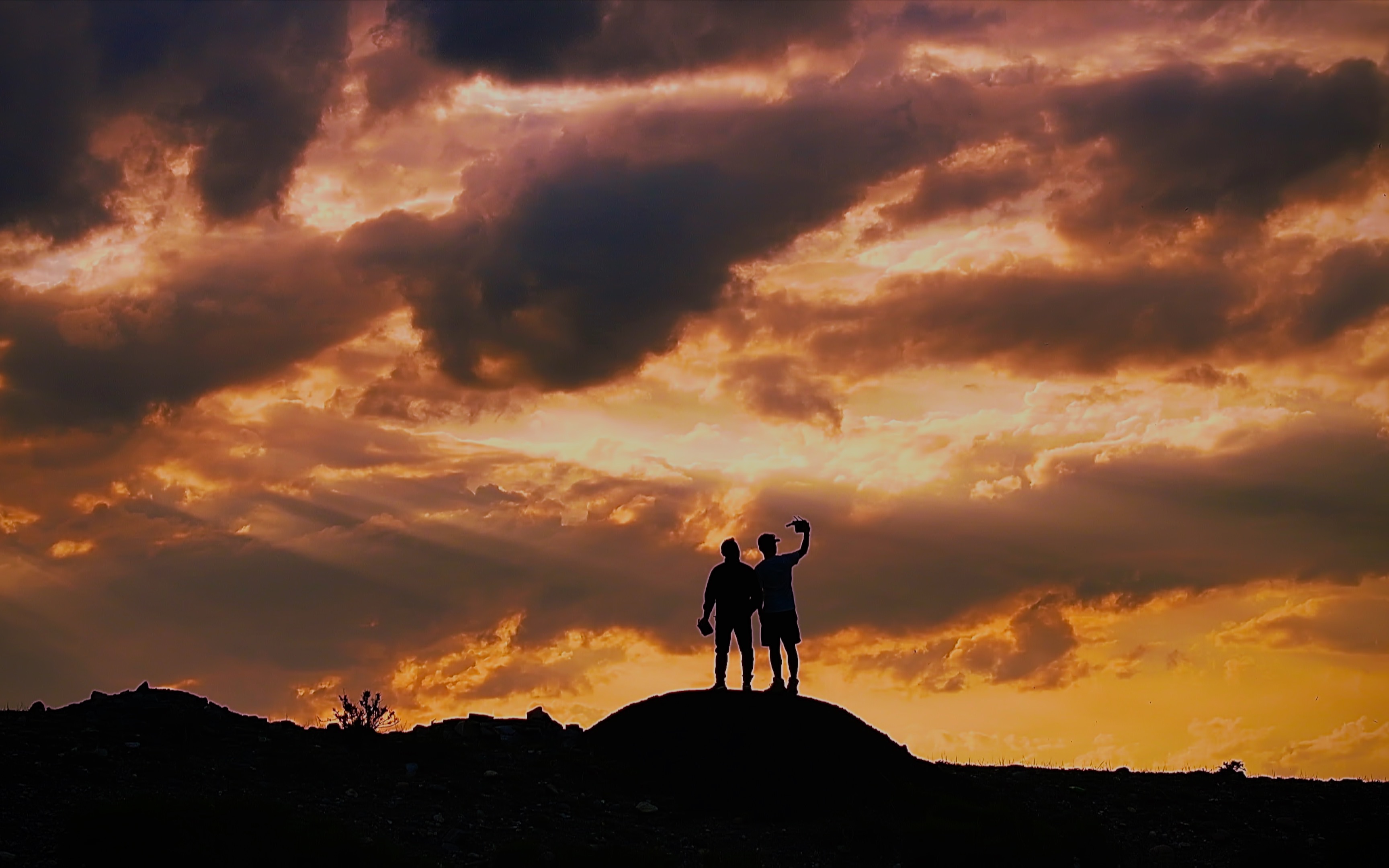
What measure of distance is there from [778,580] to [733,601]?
92cm

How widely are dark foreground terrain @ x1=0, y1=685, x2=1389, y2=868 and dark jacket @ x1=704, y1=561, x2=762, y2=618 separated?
1643 mm

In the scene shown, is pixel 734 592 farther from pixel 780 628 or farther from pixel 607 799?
pixel 607 799

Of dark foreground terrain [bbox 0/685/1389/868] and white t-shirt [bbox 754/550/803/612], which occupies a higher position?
white t-shirt [bbox 754/550/803/612]

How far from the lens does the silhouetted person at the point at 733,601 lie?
83.3 ft

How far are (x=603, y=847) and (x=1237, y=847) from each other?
1044 centimetres

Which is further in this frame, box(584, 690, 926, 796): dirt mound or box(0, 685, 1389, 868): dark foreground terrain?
box(584, 690, 926, 796): dirt mound

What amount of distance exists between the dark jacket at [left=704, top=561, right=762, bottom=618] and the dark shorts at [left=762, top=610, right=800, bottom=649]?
31 centimetres

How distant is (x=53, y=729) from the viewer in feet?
74.7

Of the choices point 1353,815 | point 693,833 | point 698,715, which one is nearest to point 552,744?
point 698,715

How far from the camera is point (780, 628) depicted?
83.0 ft

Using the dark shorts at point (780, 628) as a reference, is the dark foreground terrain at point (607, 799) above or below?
below

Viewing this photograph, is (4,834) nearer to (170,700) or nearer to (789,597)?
(170,700)

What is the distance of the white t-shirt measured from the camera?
25.1m

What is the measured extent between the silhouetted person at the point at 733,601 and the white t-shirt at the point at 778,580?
212 mm
